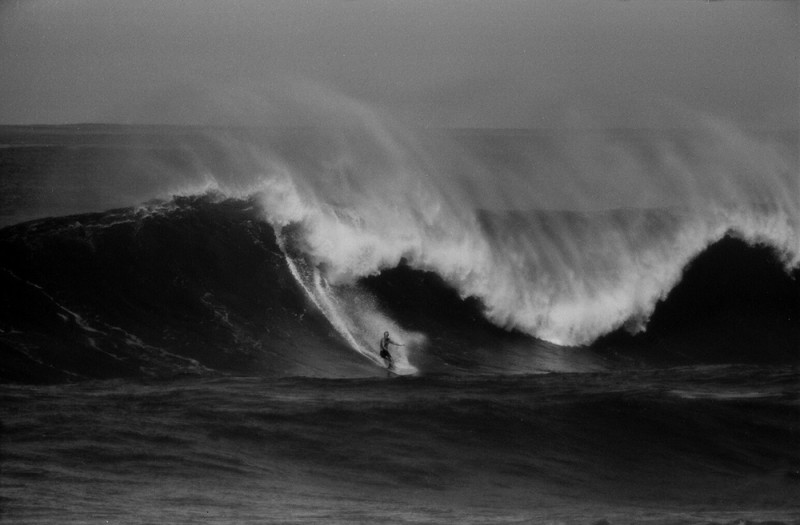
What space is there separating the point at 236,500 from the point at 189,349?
7.50m

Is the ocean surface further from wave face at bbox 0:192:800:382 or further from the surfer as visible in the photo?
the surfer

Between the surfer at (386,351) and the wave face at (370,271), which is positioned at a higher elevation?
the wave face at (370,271)

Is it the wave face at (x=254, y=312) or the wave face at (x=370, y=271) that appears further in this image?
the wave face at (x=370, y=271)

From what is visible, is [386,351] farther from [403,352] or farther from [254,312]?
[254,312]

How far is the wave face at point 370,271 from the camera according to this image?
1977 cm

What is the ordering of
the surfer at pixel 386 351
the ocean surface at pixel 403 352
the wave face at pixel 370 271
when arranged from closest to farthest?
the ocean surface at pixel 403 352 → the surfer at pixel 386 351 → the wave face at pixel 370 271

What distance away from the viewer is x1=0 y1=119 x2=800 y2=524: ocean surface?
41.8 feet

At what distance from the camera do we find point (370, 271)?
77.0ft

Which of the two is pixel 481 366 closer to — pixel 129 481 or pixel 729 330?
pixel 729 330

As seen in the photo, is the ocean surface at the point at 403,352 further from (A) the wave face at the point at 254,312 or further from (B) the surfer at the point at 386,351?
(B) the surfer at the point at 386,351

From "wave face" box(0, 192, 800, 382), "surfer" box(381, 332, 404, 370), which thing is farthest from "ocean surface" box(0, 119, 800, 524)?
"surfer" box(381, 332, 404, 370)

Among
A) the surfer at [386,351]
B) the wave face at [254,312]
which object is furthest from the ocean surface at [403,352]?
the surfer at [386,351]

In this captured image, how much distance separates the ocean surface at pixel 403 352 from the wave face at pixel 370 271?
6 centimetres

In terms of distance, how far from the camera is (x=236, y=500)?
1173 cm
